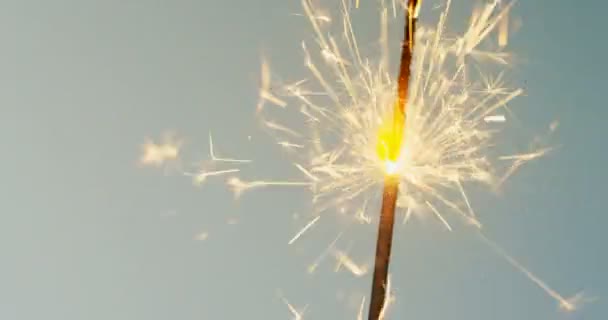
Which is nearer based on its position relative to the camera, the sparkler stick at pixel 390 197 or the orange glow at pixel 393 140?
the sparkler stick at pixel 390 197

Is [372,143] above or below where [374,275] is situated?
above

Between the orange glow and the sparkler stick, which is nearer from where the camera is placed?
the sparkler stick

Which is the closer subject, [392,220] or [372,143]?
[392,220]

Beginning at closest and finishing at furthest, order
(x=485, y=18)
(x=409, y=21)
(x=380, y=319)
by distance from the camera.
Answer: (x=380, y=319) → (x=409, y=21) → (x=485, y=18)

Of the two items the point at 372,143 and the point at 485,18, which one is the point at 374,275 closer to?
the point at 372,143

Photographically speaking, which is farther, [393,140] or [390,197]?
[393,140]

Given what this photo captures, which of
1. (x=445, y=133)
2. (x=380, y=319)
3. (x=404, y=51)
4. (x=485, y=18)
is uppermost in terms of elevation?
(x=485, y=18)

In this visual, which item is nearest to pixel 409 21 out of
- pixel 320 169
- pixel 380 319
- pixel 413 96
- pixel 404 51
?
pixel 404 51

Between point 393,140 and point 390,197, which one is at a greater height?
point 393,140
